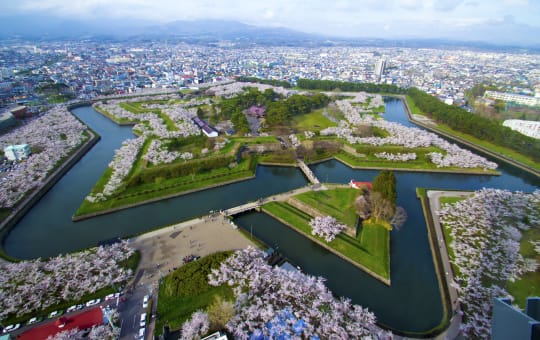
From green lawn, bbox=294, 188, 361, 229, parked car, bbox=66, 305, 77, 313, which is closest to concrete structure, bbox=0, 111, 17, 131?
parked car, bbox=66, 305, 77, 313

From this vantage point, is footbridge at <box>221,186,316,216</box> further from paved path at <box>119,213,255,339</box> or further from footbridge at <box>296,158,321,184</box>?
footbridge at <box>296,158,321,184</box>

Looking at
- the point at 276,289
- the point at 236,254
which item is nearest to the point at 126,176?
the point at 236,254

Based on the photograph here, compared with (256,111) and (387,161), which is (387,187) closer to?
(387,161)

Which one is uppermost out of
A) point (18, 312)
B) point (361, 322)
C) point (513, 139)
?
point (513, 139)

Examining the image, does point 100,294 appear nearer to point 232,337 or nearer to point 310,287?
point 232,337

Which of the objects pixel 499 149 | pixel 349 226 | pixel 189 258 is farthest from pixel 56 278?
pixel 499 149
